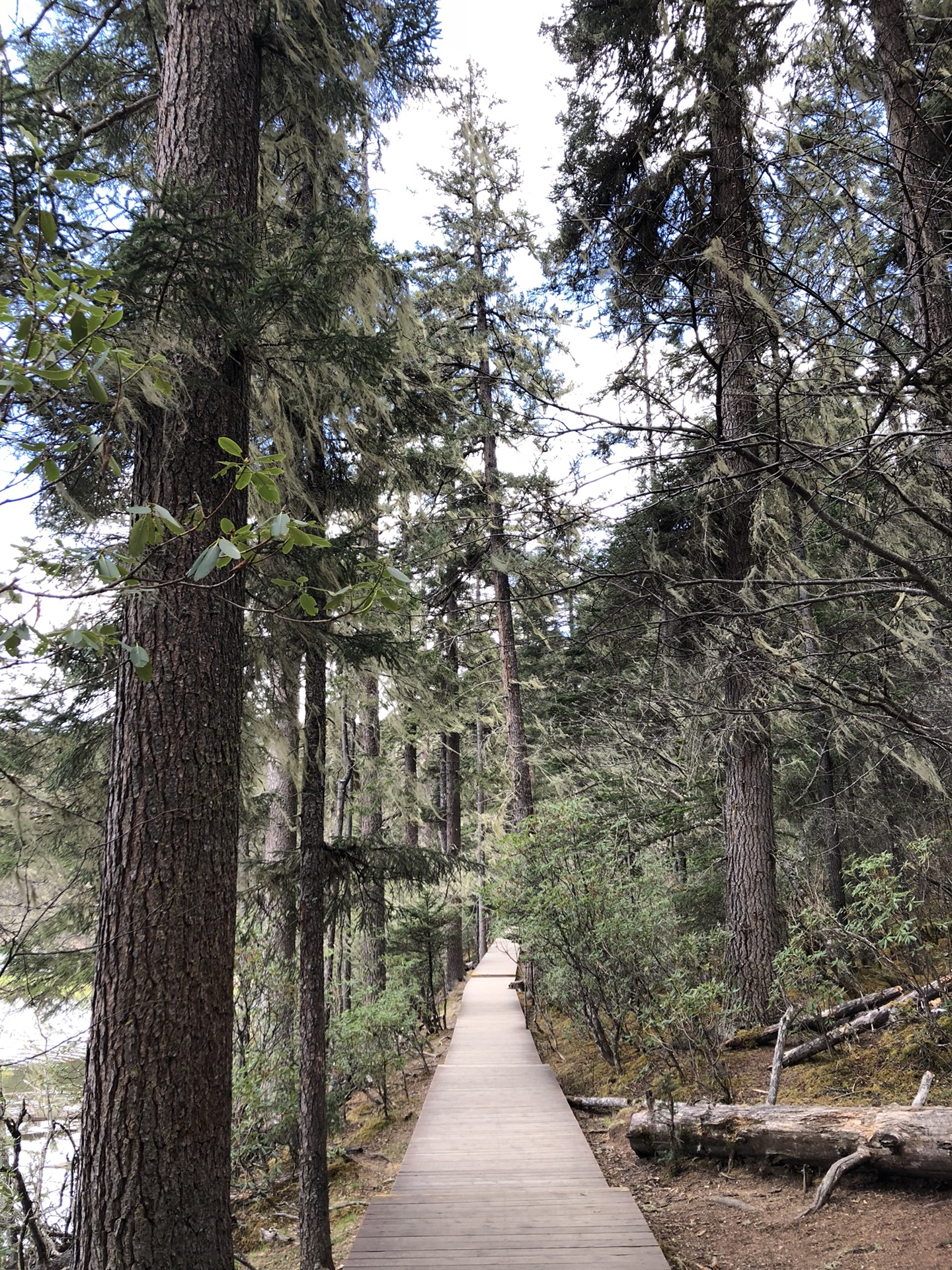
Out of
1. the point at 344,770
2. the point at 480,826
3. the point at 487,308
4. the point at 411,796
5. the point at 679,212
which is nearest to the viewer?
the point at 679,212

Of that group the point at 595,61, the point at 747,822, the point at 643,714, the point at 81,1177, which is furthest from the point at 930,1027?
the point at 595,61

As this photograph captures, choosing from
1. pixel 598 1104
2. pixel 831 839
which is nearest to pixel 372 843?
pixel 598 1104

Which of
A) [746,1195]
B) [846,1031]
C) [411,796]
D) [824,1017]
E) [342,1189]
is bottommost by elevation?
[342,1189]

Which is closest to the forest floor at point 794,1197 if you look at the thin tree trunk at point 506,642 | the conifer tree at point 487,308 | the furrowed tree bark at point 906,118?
the thin tree trunk at point 506,642

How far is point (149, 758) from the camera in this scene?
2844 mm

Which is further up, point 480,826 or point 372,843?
point 372,843

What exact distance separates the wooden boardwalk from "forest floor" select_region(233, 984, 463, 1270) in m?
0.86

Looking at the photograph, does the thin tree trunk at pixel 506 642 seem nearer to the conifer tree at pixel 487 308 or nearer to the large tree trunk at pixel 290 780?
the conifer tree at pixel 487 308

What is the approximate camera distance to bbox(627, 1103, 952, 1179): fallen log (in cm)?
406

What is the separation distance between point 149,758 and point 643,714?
626cm

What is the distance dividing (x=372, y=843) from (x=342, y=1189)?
4229 millimetres

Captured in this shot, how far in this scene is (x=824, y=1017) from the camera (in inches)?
239

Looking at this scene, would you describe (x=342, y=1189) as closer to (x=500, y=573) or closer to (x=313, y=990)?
(x=313, y=990)

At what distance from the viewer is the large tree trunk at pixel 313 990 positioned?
16.0 feet
